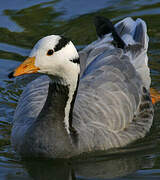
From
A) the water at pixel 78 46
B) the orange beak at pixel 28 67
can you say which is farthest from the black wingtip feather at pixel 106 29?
the orange beak at pixel 28 67

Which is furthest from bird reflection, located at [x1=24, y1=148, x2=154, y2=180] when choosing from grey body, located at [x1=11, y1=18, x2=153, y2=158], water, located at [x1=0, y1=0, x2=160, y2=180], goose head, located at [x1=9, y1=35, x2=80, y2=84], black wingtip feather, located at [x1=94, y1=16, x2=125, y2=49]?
black wingtip feather, located at [x1=94, y1=16, x2=125, y2=49]

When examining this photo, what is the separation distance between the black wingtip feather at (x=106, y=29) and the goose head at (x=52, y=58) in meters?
2.50

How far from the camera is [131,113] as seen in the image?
Result: 27.5 ft

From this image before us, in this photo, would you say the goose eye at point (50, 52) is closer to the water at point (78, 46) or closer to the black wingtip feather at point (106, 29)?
the water at point (78, 46)

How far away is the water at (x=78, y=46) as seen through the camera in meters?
7.32

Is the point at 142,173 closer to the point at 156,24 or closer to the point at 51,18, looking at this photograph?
the point at 156,24

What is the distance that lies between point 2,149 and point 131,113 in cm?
204

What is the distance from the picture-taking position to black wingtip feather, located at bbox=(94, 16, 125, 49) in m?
9.44

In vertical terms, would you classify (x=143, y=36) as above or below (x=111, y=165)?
above

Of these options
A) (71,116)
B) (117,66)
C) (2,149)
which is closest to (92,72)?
(117,66)

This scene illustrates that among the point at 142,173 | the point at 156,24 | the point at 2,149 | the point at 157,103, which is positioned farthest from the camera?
the point at 156,24

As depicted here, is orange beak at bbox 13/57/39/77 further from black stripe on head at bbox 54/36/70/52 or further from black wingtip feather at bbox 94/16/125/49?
black wingtip feather at bbox 94/16/125/49

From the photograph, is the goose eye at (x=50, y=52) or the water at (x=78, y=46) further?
the water at (x=78, y=46)

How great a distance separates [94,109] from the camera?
7.83 meters
